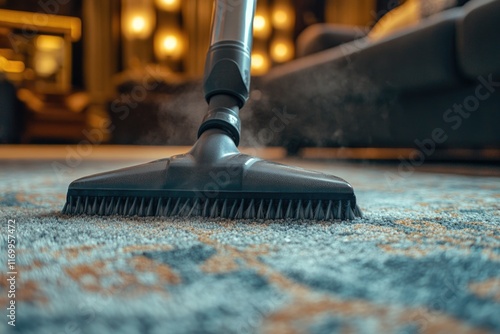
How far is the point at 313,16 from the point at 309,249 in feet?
20.7

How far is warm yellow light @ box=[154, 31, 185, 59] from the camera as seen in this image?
18.5ft

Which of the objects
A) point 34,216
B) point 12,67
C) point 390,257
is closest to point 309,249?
point 390,257

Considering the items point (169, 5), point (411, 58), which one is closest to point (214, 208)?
point (411, 58)

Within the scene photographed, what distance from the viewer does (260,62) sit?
5.99m

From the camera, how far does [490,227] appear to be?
0.47 m

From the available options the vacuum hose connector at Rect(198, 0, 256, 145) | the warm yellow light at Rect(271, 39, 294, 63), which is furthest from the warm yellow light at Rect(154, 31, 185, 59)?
the vacuum hose connector at Rect(198, 0, 256, 145)

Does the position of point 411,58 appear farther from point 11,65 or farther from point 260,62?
point 11,65

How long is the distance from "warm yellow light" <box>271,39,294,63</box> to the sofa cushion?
16.1 feet

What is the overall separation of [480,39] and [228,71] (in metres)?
0.87

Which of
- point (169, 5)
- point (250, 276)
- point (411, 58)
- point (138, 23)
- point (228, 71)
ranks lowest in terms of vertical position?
point (250, 276)

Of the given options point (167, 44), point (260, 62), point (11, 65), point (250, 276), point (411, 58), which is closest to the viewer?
point (250, 276)

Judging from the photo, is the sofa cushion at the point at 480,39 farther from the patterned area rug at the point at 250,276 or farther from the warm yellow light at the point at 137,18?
the warm yellow light at the point at 137,18

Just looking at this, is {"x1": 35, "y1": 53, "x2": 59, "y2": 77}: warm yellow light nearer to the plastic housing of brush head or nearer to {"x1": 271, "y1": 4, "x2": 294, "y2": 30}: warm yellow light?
{"x1": 271, "y1": 4, "x2": 294, "y2": 30}: warm yellow light

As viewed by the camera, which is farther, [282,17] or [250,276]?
[282,17]
